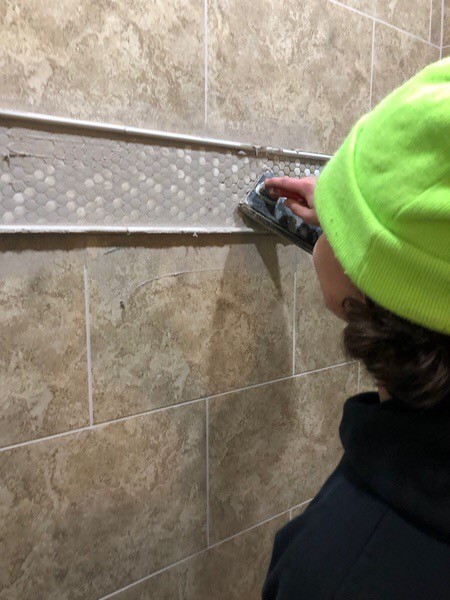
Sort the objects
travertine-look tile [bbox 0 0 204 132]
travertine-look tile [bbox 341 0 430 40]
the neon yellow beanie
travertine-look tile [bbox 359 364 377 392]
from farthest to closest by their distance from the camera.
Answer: travertine-look tile [bbox 359 364 377 392], travertine-look tile [bbox 341 0 430 40], travertine-look tile [bbox 0 0 204 132], the neon yellow beanie

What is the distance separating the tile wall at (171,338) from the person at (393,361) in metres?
0.34

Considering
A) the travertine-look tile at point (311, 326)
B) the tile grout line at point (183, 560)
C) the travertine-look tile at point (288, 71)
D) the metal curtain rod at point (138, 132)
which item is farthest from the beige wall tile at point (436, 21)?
the tile grout line at point (183, 560)

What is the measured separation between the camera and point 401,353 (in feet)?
1.54

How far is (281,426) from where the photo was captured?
0.98 m

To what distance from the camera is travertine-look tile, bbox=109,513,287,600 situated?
0.82 meters

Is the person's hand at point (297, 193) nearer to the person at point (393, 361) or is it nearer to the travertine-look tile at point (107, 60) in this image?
the travertine-look tile at point (107, 60)

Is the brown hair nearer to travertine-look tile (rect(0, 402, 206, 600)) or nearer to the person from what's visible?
the person

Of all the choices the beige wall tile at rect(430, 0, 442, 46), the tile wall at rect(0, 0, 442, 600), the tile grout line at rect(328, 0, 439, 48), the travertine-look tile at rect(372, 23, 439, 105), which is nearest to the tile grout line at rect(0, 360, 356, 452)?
the tile wall at rect(0, 0, 442, 600)

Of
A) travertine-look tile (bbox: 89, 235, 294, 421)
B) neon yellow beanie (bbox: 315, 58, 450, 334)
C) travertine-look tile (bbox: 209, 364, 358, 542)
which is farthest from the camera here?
travertine-look tile (bbox: 209, 364, 358, 542)

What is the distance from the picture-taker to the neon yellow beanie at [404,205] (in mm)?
386

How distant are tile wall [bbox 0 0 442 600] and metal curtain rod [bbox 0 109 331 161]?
2 centimetres

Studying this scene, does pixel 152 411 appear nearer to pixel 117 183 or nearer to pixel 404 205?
pixel 117 183

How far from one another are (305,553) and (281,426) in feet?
1.70

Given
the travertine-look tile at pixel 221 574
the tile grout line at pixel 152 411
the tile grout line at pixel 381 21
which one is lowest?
the travertine-look tile at pixel 221 574
